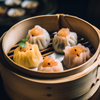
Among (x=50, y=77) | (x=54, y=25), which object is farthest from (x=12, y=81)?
(x=54, y=25)

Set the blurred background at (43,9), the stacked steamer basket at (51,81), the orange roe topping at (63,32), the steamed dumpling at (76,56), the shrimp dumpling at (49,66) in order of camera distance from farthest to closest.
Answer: the blurred background at (43,9) < the orange roe topping at (63,32) < the steamed dumpling at (76,56) < the shrimp dumpling at (49,66) < the stacked steamer basket at (51,81)

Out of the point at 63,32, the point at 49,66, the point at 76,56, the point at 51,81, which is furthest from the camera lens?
the point at 63,32

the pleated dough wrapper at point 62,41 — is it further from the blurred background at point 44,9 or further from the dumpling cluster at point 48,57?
the blurred background at point 44,9

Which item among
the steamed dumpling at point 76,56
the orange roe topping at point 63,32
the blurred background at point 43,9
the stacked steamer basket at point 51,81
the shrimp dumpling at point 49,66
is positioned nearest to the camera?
the stacked steamer basket at point 51,81

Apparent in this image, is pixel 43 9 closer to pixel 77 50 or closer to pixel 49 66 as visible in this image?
pixel 77 50

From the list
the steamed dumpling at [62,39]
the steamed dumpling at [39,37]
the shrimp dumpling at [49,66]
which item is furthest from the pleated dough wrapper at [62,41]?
the shrimp dumpling at [49,66]

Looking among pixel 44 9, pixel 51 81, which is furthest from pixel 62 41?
pixel 44 9
